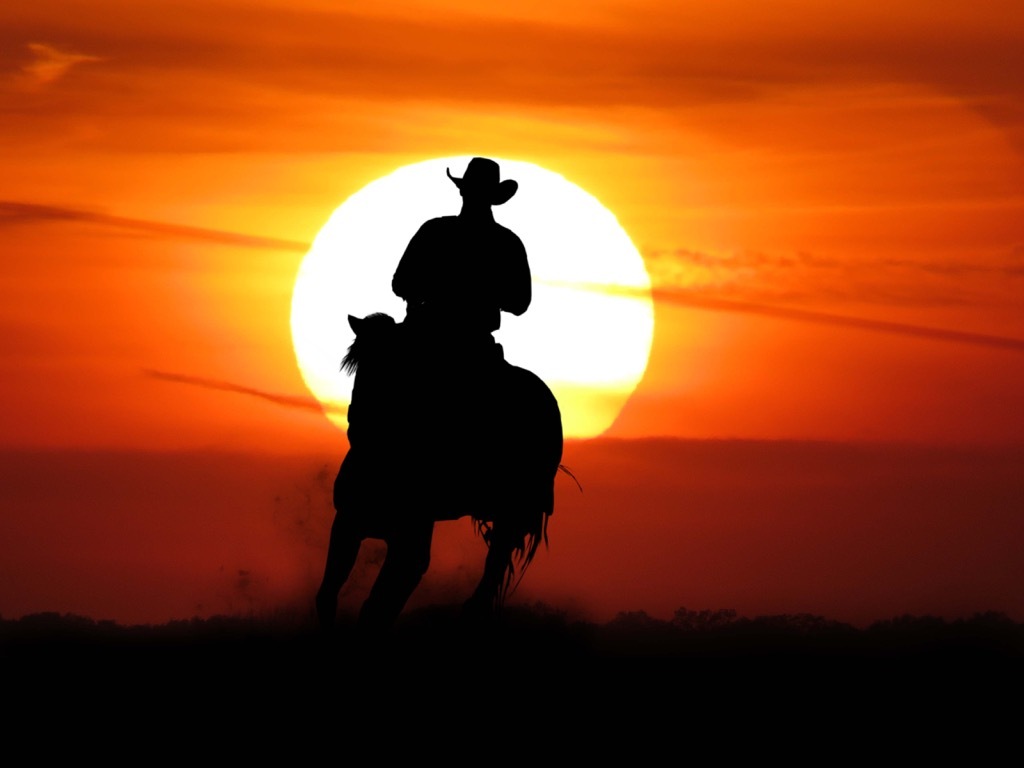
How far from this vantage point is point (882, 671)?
17172mm

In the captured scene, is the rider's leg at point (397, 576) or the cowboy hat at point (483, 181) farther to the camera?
the cowboy hat at point (483, 181)

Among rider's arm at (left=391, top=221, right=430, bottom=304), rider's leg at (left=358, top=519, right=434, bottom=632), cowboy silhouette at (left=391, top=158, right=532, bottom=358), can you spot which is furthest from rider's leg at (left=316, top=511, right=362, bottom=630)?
rider's arm at (left=391, top=221, right=430, bottom=304)

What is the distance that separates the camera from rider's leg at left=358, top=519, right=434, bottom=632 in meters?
14.2

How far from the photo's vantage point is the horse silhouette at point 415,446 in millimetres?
14359

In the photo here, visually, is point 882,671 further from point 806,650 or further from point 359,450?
point 359,450

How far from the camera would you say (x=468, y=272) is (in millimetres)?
14625

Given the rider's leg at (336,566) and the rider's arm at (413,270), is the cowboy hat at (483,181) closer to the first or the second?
the rider's arm at (413,270)

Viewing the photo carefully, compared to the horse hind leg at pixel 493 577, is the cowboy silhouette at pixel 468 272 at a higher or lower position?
higher

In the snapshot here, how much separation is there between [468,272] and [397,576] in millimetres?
2376

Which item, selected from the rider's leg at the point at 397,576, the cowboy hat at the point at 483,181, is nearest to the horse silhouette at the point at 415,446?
the rider's leg at the point at 397,576

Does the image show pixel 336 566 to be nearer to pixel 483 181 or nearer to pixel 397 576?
pixel 397 576

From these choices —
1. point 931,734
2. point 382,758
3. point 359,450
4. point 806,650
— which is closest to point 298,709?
point 382,758

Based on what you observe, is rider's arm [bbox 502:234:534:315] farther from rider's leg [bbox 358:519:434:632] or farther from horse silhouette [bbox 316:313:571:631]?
rider's leg [bbox 358:519:434:632]

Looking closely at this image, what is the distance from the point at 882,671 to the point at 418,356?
561 centimetres
